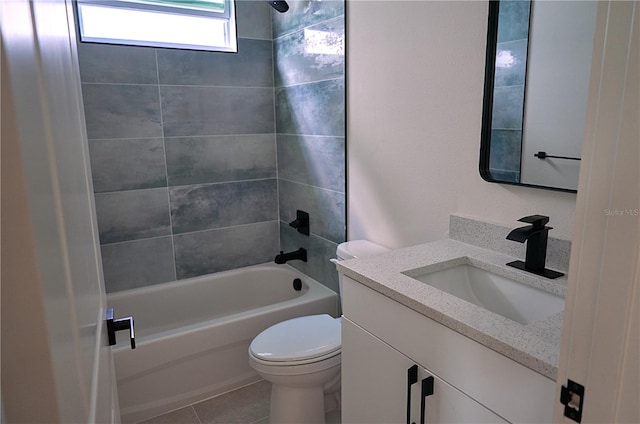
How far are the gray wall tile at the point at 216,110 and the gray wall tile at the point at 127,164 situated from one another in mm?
161

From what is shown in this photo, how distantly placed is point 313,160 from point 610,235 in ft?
6.90

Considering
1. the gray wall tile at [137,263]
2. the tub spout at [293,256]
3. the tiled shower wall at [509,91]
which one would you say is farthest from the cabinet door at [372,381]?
the gray wall tile at [137,263]

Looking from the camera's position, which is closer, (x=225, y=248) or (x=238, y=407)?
(x=238, y=407)

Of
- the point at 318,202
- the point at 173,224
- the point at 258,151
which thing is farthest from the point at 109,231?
the point at 318,202

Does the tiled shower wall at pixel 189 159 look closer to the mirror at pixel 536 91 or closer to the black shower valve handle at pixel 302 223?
the black shower valve handle at pixel 302 223

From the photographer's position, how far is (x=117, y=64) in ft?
8.03

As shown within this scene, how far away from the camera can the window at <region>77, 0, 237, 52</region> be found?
2447 mm

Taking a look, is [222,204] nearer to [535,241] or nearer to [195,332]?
[195,332]

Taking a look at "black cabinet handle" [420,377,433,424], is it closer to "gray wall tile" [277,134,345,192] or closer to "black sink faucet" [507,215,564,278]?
"black sink faucet" [507,215,564,278]

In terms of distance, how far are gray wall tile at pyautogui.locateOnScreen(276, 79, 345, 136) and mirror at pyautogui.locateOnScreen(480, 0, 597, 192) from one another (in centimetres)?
92

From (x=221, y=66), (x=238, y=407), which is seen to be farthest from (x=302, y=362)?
(x=221, y=66)

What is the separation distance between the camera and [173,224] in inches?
109

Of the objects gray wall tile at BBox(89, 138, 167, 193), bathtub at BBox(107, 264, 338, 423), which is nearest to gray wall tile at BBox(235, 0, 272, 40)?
gray wall tile at BBox(89, 138, 167, 193)

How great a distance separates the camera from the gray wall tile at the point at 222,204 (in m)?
2.77
